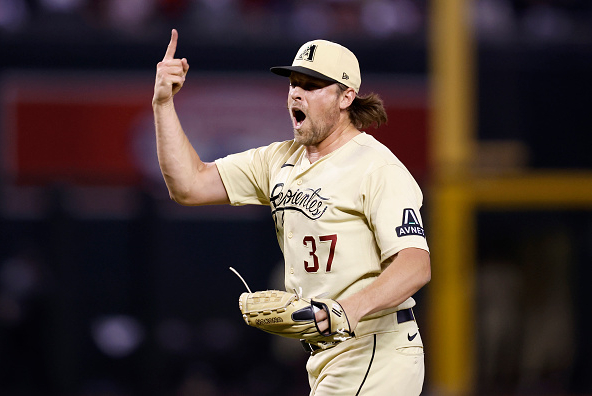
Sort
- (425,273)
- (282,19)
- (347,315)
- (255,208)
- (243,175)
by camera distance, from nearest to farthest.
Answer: (347,315) → (425,273) → (243,175) → (255,208) → (282,19)

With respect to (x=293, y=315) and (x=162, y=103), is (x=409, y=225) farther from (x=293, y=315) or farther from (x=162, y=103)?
(x=162, y=103)

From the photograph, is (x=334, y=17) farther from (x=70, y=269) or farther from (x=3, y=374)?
(x=3, y=374)

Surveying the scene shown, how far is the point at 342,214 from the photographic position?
336 centimetres

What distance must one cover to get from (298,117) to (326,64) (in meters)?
0.23

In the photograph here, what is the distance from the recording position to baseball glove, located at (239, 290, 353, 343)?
9.95 feet

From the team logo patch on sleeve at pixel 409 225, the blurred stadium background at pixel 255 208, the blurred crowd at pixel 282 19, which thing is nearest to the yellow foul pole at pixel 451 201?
the blurred stadium background at pixel 255 208

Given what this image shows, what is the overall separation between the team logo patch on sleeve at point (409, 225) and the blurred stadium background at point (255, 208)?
6.04m

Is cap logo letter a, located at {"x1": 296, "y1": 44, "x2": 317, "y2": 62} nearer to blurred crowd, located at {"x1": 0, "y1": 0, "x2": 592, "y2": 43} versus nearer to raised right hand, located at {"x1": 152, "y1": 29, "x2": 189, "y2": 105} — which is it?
raised right hand, located at {"x1": 152, "y1": 29, "x2": 189, "y2": 105}

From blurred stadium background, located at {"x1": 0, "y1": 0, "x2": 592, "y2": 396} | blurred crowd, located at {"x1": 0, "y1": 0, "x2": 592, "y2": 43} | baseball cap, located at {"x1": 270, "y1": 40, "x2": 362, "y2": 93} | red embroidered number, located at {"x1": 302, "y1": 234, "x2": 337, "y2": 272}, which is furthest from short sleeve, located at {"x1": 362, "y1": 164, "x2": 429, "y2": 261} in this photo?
blurred crowd, located at {"x1": 0, "y1": 0, "x2": 592, "y2": 43}

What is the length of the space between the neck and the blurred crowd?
665cm

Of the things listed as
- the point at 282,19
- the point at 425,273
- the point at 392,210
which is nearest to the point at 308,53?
the point at 392,210

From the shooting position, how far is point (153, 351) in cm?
891

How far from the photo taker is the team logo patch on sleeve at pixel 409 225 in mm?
3221

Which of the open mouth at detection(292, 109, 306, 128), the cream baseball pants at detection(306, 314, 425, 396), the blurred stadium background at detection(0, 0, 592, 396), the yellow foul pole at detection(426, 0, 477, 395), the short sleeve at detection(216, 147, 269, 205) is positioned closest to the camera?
the cream baseball pants at detection(306, 314, 425, 396)
